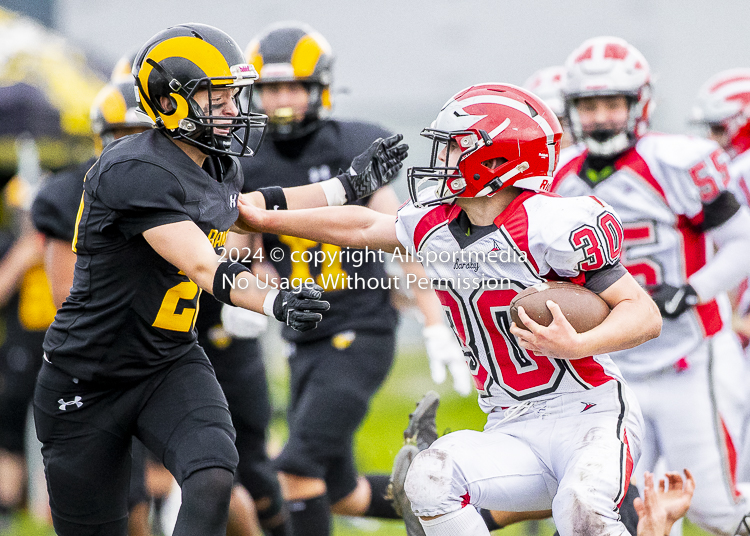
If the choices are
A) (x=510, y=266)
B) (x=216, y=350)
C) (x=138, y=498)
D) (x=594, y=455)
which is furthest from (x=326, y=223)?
(x=138, y=498)

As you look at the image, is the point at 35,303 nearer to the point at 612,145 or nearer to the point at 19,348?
the point at 19,348

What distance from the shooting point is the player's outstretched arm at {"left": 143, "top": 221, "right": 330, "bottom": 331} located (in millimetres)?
2600

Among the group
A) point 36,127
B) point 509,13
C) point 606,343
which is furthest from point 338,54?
point 606,343

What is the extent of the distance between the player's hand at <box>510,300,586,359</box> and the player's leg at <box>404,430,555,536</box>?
15.2 inches

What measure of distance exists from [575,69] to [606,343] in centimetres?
202

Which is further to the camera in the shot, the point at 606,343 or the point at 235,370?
the point at 235,370

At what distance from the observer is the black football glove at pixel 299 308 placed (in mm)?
2572

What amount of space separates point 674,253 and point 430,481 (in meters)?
1.83

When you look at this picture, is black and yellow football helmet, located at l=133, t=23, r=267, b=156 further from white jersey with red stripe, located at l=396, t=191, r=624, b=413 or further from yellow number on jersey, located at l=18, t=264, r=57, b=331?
yellow number on jersey, located at l=18, t=264, r=57, b=331

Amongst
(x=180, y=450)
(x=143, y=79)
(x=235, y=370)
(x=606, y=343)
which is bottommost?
(x=235, y=370)

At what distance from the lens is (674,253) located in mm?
4117

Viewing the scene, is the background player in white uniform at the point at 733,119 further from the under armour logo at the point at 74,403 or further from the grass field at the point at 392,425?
the under armour logo at the point at 74,403

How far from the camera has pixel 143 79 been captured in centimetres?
303

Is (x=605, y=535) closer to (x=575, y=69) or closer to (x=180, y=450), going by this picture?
(x=180, y=450)
